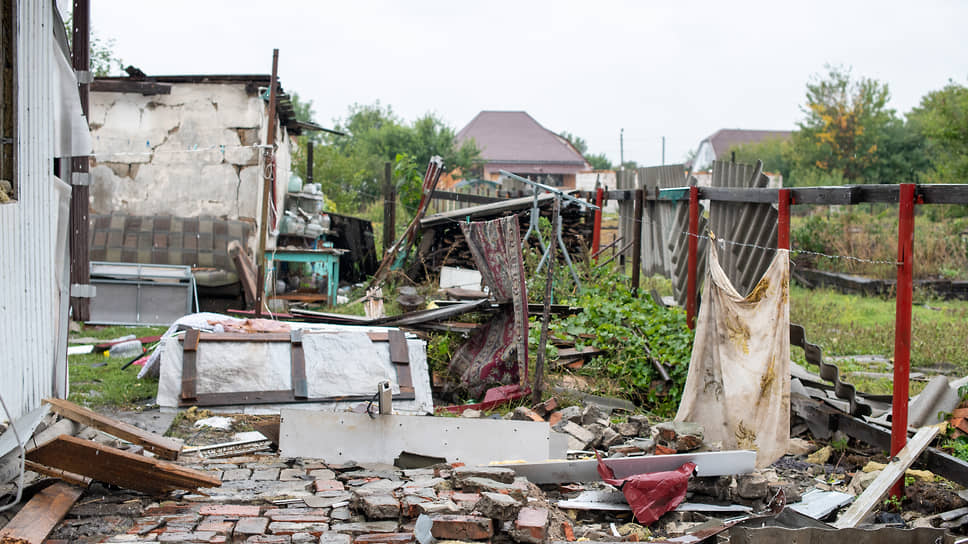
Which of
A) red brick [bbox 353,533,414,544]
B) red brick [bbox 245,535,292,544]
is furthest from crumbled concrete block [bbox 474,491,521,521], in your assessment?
red brick [bbox 245,535,292,544]

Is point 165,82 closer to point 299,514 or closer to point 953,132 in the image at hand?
point 299,514

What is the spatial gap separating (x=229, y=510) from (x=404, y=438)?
155cm

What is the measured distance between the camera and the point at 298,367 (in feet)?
23.7

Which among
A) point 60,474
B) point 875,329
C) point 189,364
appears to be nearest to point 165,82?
point 189,364

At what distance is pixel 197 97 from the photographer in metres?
13.1

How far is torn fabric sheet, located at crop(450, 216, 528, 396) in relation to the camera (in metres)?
7.20

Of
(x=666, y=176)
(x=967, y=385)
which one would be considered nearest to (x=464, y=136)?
(x=666, y=176)

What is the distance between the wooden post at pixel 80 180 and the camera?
244 inches

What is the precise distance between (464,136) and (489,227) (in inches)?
1714

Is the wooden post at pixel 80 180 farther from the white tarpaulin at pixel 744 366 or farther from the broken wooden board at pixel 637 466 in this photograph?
the white tarpaulin at pixel 744 366

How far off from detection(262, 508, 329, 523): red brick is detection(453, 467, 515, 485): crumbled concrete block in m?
0.78

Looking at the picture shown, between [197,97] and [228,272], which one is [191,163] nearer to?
[197,97]

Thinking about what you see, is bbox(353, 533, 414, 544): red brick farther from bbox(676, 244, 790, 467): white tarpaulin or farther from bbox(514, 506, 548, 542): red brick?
bbox(676, 244, 790, 467): white tarpaulin

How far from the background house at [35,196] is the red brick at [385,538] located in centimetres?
196
